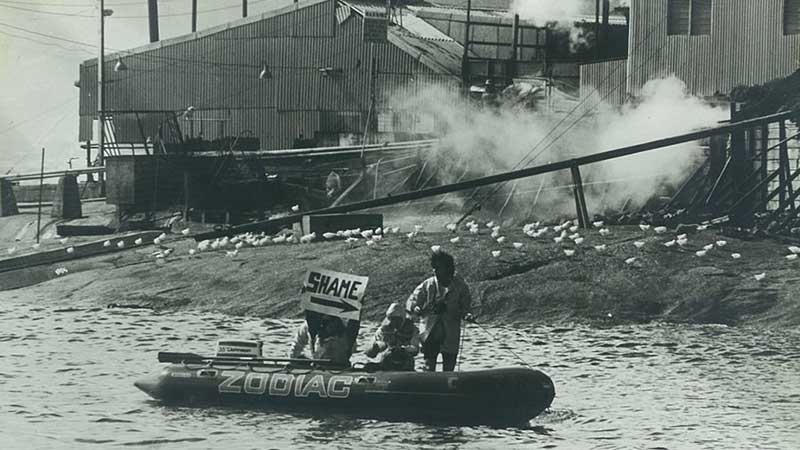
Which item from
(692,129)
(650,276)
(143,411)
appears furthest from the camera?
(692,129)

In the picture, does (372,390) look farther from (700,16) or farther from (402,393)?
(700,16)

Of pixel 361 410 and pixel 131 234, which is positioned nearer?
pixel 361 410

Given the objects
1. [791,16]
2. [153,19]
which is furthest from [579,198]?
[153,19]

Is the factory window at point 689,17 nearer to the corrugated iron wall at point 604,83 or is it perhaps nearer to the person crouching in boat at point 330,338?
the corrugated iron wall at point 604,83

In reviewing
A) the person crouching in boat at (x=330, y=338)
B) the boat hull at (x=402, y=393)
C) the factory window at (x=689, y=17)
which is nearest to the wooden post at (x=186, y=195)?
the factory window at (x=689, y=17)

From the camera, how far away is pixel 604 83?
3944 cm

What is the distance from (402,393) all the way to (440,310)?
122 cm

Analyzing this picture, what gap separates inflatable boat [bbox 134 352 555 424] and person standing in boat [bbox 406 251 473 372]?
2.43ft

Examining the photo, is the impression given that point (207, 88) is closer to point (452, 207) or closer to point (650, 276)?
point (452, 207)

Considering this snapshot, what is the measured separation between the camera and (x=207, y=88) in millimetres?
57094

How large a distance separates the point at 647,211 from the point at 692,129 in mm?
3754

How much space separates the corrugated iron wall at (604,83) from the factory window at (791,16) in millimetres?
5409

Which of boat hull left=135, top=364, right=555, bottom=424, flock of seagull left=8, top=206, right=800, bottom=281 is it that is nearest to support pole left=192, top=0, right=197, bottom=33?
flock of seagull left=8, top=206, right=800, bottom=281

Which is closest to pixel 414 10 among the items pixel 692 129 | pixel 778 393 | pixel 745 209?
pixel 692 129
